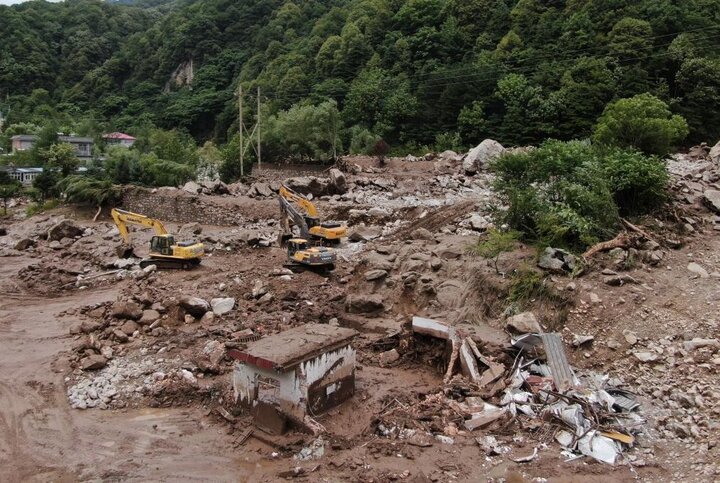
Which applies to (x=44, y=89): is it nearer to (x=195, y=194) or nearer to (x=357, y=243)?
(x=195, y=194)

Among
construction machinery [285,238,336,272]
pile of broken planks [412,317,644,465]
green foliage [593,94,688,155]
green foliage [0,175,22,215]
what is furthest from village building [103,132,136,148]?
pile of broken planks [412,317,644,465]

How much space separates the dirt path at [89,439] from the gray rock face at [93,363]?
44 centimetres

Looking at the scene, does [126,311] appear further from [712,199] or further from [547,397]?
[712,199]

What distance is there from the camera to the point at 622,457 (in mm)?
7191

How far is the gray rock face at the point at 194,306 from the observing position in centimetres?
1257

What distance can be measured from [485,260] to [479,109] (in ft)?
88.8

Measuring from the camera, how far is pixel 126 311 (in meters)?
12.4

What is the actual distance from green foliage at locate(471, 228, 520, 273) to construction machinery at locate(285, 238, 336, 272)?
13.1ft

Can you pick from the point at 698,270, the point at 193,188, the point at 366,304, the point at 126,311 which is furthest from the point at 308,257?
the point at 193,188

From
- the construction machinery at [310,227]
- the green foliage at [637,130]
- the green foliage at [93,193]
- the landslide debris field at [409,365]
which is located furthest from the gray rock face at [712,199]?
the green foliage at [93,193]

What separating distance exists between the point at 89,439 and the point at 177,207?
17.9 m

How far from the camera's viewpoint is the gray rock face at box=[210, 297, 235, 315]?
1280 centimetres

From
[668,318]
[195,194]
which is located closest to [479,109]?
[195,194]

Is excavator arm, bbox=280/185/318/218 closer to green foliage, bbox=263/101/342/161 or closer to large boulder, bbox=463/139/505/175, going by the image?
large boulder, bbox=463/139/505/175
